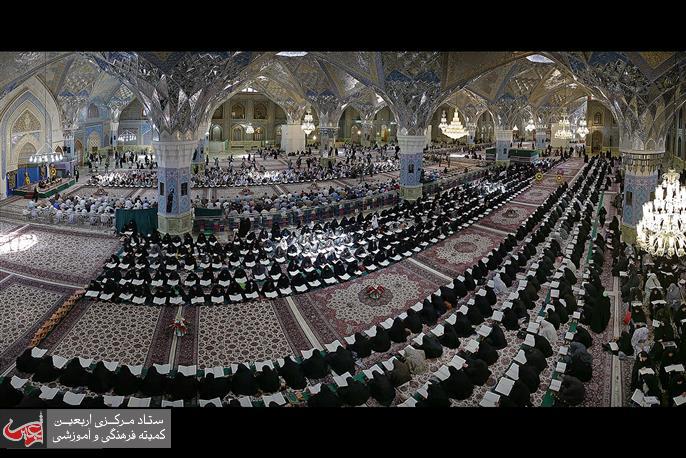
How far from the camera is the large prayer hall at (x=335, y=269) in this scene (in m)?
6.50

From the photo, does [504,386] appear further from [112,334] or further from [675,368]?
[112,334]

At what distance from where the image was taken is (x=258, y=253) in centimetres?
1152

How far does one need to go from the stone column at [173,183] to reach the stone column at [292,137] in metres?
19.8

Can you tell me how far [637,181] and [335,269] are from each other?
24.5 feet

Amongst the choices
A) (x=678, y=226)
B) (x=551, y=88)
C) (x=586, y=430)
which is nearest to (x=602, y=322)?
(x=678, y=226)

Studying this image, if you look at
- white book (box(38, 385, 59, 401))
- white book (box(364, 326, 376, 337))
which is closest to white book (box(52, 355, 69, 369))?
white book (box(38, 385, 59, 401))

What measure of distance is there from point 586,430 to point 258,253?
810cm

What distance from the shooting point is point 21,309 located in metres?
8.89

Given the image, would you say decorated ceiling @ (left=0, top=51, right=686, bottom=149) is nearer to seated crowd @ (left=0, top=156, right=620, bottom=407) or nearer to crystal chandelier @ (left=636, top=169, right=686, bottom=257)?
crystal chandelier @ (left=636, top=169, right=686, bottom=257)

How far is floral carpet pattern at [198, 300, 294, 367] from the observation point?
7547 mm

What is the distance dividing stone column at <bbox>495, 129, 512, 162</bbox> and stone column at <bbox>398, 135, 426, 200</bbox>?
11.9m

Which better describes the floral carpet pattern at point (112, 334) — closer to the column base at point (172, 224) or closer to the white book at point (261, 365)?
the white book at point (261, 365)

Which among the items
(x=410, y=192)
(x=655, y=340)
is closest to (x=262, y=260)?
(x=655, y=340)

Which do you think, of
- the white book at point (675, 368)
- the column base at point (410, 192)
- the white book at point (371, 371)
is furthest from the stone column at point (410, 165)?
the white book at point (675, 368)
